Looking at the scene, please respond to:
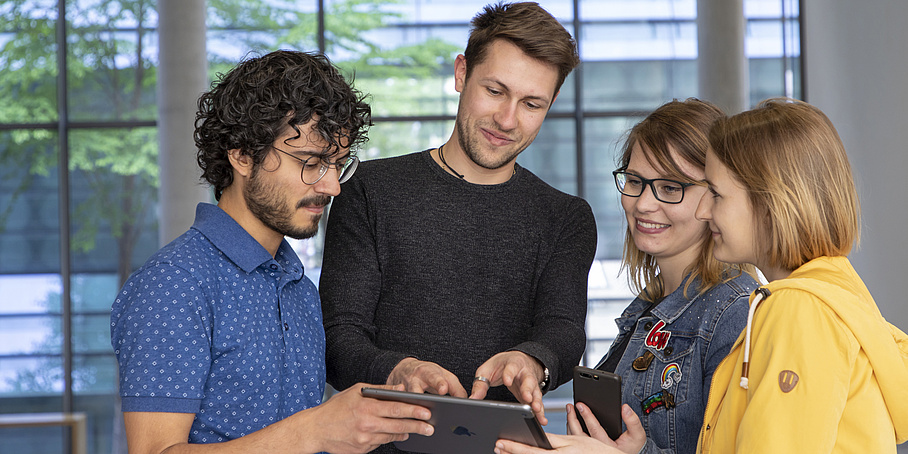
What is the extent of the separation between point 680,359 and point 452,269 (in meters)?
0.66

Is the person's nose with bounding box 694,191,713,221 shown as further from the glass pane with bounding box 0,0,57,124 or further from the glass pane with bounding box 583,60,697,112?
the glass pane with bounding box 0,0,57,124

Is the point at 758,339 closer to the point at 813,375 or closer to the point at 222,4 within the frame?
the point at 813,375

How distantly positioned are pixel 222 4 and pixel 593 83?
3621 millimetres

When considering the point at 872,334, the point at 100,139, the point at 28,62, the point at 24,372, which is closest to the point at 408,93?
the point at 100,139

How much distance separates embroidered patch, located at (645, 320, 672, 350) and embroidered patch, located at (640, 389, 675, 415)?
4.7 inches

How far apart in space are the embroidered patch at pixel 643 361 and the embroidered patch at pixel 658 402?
0.08m

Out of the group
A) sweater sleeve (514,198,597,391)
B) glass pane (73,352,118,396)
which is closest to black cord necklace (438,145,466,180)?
sweater sleeve (514,198,597,391)

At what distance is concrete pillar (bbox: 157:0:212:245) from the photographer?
21.2 ft

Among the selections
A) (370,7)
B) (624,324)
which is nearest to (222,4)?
(370,7)

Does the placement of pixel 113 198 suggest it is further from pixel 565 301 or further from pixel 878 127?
pixel 878 127

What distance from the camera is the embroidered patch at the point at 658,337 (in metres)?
1.84

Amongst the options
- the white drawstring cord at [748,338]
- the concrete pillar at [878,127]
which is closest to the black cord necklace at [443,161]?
the white drawstring cord at [748,338]

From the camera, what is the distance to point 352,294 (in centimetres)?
200

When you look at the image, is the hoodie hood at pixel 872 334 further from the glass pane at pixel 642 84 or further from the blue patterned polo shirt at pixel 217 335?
the glass pane at pixel 642 84
